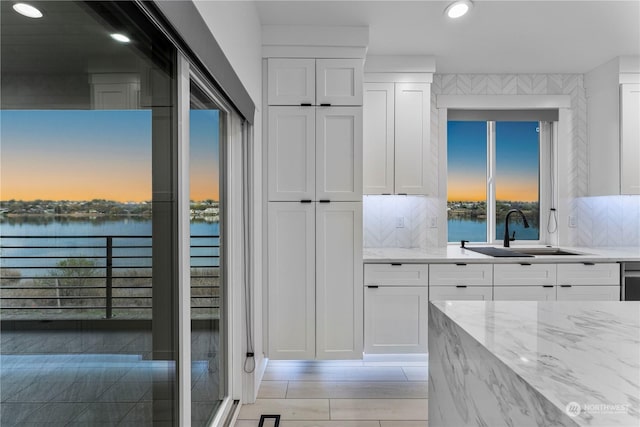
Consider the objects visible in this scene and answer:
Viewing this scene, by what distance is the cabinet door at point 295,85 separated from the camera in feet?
9.07

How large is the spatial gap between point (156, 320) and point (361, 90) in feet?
7.34

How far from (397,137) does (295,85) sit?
1020 mm

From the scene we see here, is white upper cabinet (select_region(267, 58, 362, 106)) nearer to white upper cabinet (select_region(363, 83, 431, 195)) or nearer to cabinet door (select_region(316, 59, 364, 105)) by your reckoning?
cabinet door (select_region(316, 59, 364, 105))

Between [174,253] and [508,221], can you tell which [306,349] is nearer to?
[174,253]

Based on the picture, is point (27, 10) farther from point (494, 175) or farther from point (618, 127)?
point (618, 127)

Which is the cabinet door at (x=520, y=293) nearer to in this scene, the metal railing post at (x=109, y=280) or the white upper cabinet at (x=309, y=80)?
the white upper cabinet at (x=309, y=80)

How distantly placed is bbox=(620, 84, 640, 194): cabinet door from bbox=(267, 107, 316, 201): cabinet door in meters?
2.71

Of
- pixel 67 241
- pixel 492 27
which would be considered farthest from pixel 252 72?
pixel 67 241

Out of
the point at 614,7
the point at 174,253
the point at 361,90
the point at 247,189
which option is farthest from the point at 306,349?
the point at 614,7

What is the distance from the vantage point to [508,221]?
3570mm

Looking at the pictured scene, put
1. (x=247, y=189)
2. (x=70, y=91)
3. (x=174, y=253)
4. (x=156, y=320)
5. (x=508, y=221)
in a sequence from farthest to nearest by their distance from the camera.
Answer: (x=508, y=221) < (x=247, y=189) < (x=174, y=253) < (x=156, y=320) < (x=70, y=91)

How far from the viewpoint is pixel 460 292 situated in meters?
2.86

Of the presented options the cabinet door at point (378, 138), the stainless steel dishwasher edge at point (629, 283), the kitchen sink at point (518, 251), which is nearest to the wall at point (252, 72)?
the cabinet door at point (378, 138)

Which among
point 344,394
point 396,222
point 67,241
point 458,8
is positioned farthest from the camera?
point 396,222
